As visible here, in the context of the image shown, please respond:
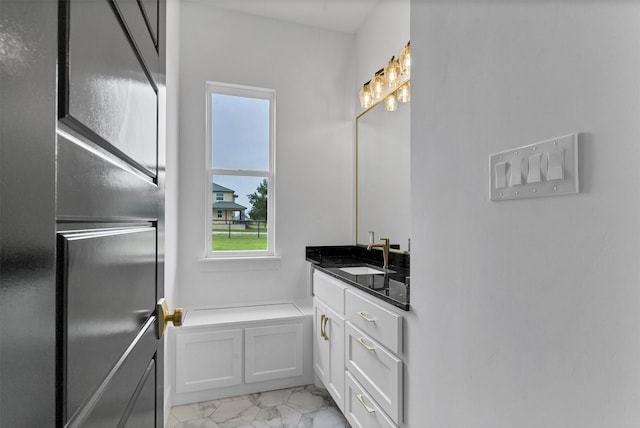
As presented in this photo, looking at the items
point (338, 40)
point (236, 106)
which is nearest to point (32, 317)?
point (236, 106)

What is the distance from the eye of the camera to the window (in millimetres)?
2734

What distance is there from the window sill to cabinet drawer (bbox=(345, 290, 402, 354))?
1105 millimetres

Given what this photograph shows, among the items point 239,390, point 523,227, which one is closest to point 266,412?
point 239,390

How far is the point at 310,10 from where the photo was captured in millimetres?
2707

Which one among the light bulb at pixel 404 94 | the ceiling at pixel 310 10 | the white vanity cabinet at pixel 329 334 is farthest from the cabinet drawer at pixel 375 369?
the ceiling at pixel 310 10

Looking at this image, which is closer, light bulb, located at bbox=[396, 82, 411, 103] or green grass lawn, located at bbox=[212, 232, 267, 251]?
light bulb, located at bbox=[396, 82, 411, 103]

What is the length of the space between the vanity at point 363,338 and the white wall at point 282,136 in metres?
0.56

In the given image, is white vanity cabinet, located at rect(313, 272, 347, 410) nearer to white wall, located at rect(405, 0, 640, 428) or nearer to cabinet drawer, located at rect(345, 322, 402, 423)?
cabinet drawer, located at rect(345, 322, 402, 423)

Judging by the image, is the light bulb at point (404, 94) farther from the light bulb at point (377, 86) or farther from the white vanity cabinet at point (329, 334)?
the white vanity cabinet at point (329, 334)

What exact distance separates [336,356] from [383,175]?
1.31 metres

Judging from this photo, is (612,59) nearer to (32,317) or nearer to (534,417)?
(534,417)

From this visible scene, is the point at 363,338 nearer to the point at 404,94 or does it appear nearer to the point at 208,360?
the point at 208,360

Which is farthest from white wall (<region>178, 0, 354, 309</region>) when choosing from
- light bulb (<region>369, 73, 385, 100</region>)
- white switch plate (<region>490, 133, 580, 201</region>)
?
white switch plate (<region>490, 133, 580, 201</region>)

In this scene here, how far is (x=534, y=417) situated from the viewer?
799 mm
